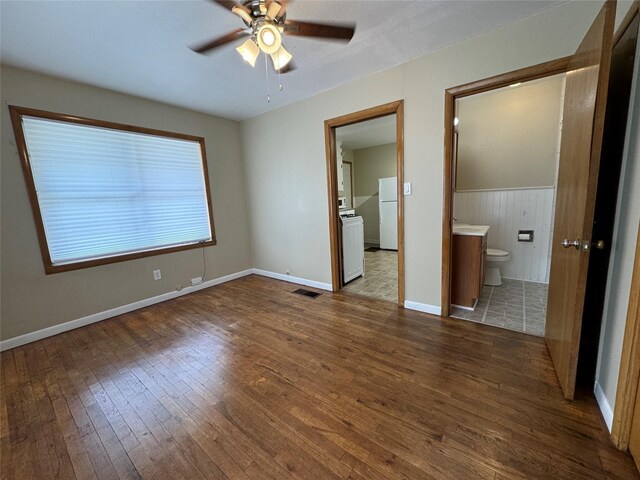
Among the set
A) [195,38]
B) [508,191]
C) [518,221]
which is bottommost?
[518,221]

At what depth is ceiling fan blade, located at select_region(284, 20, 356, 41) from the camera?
4.92ft

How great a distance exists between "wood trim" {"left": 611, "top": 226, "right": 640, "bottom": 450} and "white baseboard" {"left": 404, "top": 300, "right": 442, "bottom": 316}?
135 centimetres

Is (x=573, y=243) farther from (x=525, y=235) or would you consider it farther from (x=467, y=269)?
(x=525, y=235)

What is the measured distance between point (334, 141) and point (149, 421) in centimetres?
303

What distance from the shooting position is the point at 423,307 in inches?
102

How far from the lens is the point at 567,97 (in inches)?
65.9

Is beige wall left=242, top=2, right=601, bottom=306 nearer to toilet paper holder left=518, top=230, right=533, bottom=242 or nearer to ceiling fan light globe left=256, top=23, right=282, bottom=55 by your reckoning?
ceiling fan light globe left=256, top=23, right=282, bottom=55

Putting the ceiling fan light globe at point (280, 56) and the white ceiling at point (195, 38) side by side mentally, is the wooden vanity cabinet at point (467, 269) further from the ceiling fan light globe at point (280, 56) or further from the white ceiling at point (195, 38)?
the ceiling fan light globe at point (280, 56)

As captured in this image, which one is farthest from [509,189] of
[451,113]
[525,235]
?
[451,113]

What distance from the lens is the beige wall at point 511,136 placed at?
3.01 meters

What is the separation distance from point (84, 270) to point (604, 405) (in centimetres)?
423

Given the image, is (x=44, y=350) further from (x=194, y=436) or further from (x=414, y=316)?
(x=414, y=316)

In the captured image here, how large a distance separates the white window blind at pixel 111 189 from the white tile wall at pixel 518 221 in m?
3.97

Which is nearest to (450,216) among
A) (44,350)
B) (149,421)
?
(149,421)
